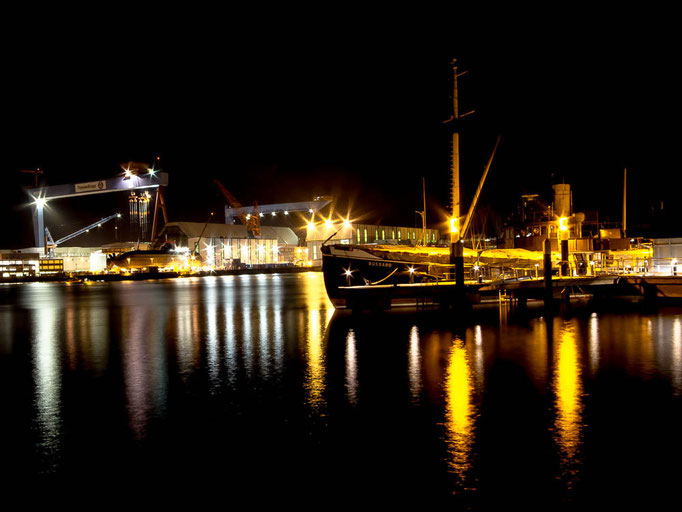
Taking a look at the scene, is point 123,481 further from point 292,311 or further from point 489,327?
point 292,311

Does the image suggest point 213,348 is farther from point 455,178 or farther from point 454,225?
point 455,178

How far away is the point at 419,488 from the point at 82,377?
39.1 ft

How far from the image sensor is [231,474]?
29.1 ft

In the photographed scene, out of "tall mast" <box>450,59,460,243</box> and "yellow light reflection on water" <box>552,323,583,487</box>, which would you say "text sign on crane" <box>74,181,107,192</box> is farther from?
"yellow light reflection on water" <box>552,323,583,487</box>

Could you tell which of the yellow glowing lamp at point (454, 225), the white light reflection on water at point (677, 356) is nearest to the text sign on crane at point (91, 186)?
the yellow glowing lamp at point (454, 225)

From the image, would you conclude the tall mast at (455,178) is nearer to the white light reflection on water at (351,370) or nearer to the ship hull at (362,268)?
the ship hull at (362,268)

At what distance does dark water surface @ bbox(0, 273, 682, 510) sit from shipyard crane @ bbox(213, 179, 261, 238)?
12879 centimetres

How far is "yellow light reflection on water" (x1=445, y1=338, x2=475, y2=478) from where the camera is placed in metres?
9.29

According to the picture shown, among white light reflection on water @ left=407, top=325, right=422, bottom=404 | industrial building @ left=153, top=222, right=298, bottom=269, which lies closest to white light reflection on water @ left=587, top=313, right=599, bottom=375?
white light reflection on water @ left=407, top=325, right=422, bottom=404

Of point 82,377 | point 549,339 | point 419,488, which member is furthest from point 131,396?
point 549,339

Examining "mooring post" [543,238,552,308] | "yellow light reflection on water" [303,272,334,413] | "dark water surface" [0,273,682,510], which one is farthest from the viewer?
"mooring post" [543,238,552,308]

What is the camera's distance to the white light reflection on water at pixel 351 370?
13741 millimetres

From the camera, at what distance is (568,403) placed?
504 inches

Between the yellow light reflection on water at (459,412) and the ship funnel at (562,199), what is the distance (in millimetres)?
26775
